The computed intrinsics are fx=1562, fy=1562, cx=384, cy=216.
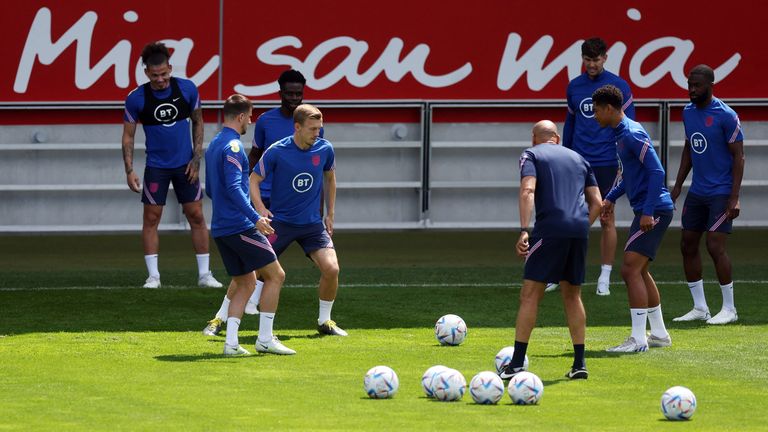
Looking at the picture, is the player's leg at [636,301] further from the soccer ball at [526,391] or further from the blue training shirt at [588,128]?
the blue training shirt at [588,128]

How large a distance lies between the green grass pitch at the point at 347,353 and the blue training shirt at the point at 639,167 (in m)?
1.18

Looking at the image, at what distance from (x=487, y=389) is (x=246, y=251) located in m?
2.99

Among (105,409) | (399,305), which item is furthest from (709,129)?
(105,409)

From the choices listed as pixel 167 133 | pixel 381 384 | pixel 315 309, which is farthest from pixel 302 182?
pixel 167 133

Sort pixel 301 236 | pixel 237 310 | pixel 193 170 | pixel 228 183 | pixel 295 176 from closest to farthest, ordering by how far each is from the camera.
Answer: pixel 228 183 → pixel 237 310 → pixel 295 176 → pixel 301 236 → pixel 193 170

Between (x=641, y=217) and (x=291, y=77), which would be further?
(x=291, y=77)

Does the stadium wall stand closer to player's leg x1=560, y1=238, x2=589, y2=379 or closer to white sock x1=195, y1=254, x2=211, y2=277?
white sock x1=195, y1=254, x2=211, y2=277

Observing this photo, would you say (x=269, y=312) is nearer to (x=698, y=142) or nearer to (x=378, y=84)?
(x=698, y=142)

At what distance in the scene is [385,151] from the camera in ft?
72.8

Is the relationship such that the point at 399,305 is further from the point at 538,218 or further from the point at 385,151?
the point at 385,151

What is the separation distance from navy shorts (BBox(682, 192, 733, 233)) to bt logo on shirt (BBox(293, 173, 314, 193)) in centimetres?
355

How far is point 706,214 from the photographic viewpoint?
1394 centimetres

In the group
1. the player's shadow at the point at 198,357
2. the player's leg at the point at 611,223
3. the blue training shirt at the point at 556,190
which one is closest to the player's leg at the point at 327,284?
the player's shadow at the point at 198,357

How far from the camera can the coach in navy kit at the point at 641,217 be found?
37.9 feet
